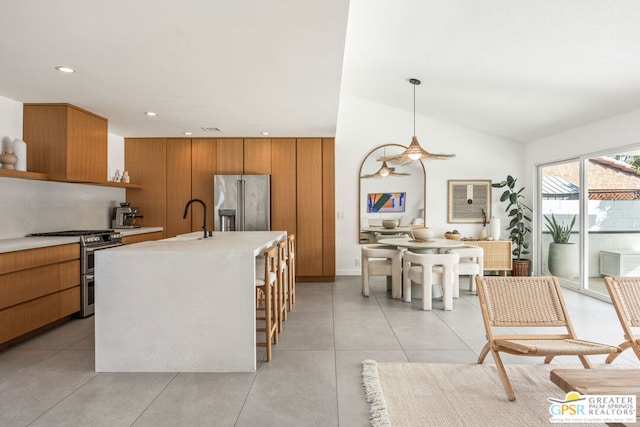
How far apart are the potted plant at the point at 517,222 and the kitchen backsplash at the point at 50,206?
6375 mm

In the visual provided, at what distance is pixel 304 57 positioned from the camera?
2914 millimetres

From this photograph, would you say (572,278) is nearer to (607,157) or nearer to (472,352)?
(607,157)

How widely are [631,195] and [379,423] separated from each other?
4536 mm

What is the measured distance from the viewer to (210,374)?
267 cm

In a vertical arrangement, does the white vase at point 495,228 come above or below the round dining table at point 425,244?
above

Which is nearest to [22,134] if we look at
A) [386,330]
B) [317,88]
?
[317,88]

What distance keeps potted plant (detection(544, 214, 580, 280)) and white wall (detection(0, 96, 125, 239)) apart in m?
6.90

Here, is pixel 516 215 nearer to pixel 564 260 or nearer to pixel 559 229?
pixel 559 229

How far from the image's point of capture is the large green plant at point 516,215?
6234 mm

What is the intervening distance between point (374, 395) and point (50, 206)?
14.3ft

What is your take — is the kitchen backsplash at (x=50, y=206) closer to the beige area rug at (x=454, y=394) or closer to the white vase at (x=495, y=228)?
the beige area rug at (x=454, y=394)

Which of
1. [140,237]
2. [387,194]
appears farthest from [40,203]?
[387,194]

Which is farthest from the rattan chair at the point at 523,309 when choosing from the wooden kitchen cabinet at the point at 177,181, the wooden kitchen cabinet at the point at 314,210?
the wooden kitchen cabinet at the point at 177,181

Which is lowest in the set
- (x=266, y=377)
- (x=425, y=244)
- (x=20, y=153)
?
(x=266, y=377)
